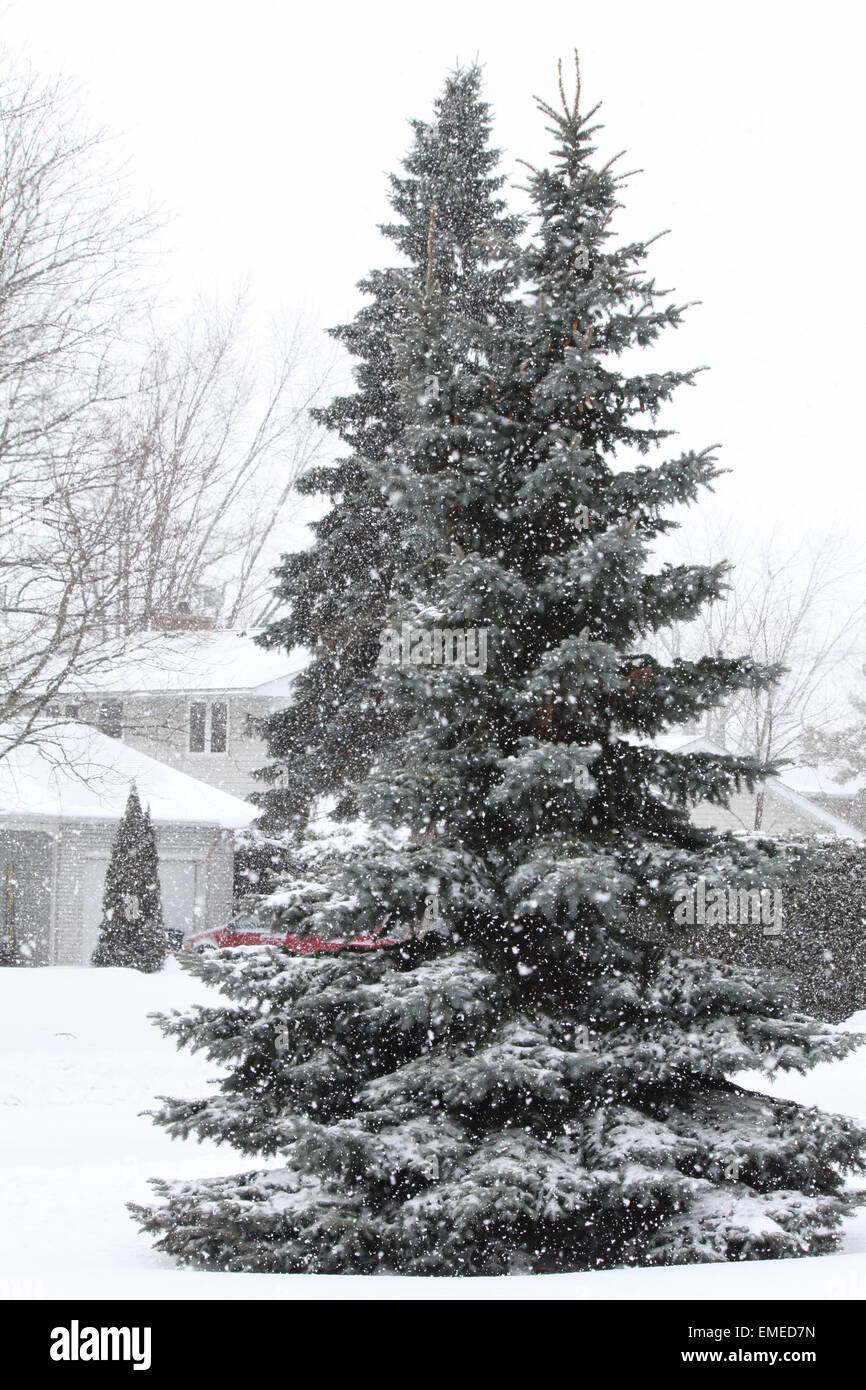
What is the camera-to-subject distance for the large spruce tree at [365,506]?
1639 cm

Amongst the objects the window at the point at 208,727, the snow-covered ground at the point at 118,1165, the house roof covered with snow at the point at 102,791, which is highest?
the window at the point at 208,727

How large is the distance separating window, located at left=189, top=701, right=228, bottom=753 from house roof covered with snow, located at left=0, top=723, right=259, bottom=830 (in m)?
3.91

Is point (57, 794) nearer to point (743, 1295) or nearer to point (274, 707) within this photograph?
point (274, 707)

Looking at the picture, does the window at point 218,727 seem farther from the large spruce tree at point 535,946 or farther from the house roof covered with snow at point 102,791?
the large spruce tree at point 535,946

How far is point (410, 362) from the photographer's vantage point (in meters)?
7.54

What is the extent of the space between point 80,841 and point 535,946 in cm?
2042

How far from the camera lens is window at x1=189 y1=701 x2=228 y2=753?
31.1m

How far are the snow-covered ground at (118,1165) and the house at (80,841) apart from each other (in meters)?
4.85

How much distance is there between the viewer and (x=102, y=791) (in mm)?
24844

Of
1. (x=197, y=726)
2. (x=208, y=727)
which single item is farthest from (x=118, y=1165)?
(x=197, y=726)

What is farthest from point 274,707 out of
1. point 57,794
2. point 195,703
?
point 57,794

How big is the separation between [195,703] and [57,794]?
729 cm

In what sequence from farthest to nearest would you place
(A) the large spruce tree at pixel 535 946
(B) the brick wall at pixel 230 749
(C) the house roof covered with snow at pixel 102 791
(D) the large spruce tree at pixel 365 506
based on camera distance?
(B) the brick wall at pixel 230 749 → (C) the house roof covered with snow at pixel 102 791 → (D) the large spruce tree at pixel 365 506 → (A) the large spruce tree at pixel 535 946

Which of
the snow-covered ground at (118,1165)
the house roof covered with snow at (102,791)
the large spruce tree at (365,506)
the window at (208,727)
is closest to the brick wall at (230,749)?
the window at (208,727)
